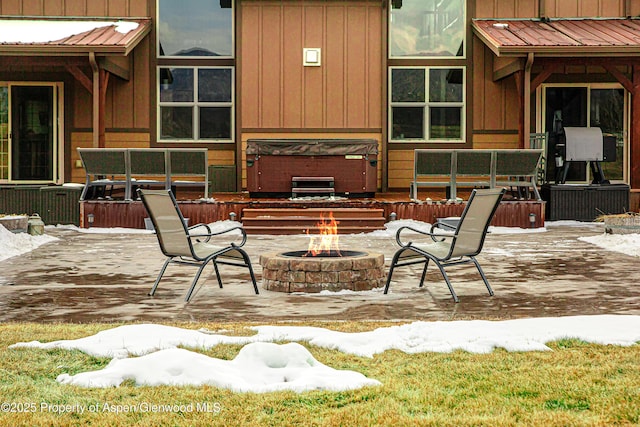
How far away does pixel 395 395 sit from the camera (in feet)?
10.5

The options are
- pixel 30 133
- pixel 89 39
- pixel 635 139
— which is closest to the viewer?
pixel 89 39

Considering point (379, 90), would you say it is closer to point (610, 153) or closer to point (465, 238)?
point (610, 153)

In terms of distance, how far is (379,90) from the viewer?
1620cm

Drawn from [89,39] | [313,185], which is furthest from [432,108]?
[89,39]

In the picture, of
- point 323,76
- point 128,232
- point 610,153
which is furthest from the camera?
point 323,76

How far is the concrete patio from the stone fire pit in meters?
0.14

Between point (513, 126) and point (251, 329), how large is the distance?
1304 cm

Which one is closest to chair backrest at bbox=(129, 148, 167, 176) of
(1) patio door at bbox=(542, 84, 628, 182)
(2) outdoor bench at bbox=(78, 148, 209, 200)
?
(2) outdoor bench at bbox=(78, 148, 209, 200)

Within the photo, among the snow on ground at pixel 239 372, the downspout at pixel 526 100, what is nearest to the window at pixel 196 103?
the downspout at pixel 526 100

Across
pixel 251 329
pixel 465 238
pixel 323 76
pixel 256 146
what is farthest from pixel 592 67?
pixel 251 329

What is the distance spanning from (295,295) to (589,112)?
40.2 feet

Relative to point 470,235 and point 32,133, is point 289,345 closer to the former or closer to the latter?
point 470,235

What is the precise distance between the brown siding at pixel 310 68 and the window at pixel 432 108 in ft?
2.32

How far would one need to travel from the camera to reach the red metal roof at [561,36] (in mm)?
14148
